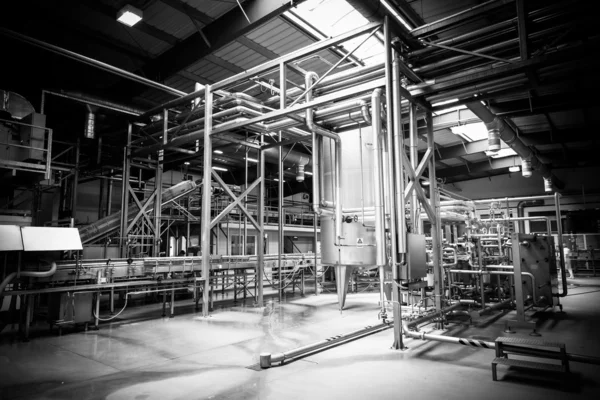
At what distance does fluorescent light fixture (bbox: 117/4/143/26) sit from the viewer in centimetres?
836

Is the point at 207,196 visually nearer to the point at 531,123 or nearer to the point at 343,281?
the point at 343,281

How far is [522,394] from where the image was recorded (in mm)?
4367

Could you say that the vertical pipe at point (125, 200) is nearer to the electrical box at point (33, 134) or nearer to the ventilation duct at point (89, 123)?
the ventilation duct at point (89, 123)

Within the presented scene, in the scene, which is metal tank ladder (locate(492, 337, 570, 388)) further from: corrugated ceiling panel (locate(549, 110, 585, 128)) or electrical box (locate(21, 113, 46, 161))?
corrugated ceiling panel (locate(549, 110, 585, 128))

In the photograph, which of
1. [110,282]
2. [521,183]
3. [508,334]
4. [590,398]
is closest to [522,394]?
[590,398]

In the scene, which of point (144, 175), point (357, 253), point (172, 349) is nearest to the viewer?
point (172, 349)

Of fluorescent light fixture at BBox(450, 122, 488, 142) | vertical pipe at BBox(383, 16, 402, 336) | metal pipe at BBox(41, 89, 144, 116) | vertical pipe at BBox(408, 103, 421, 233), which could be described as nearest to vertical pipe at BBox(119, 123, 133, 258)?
metal pipe at BBox(41, 89, 144, 116)

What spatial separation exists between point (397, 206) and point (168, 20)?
7.43 meters

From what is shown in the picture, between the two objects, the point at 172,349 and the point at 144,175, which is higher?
the point at 144,175

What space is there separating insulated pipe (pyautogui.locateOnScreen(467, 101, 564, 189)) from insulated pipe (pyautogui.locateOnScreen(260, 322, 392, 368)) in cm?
658

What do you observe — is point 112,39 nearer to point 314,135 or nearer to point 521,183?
point 314,135

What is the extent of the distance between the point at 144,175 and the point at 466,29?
16.4 meters

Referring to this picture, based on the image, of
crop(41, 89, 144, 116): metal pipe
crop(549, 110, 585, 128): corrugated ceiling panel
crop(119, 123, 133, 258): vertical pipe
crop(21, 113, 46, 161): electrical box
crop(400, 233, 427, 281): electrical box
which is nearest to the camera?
crop(400, 233, 427, 281): electrical box

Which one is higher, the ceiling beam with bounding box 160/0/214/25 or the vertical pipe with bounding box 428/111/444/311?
the ceiling beam with bounding box 160/0/214/25
